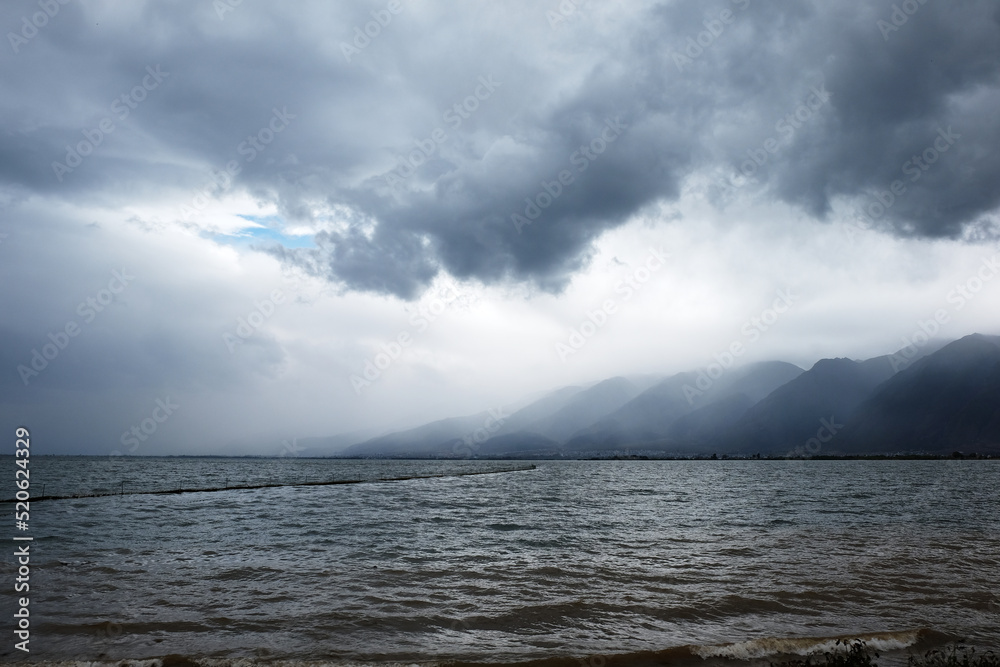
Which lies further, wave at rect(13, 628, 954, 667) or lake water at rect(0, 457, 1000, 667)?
lake water at rect(0, 457, 1000, 667)

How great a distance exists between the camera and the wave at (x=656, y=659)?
1280 centimetres

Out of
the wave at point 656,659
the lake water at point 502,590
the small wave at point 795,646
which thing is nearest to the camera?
the wave at point 656,659

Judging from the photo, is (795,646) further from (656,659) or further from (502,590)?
(502,590)

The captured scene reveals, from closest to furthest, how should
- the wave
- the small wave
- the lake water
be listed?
the wave
the small wave
the lake water

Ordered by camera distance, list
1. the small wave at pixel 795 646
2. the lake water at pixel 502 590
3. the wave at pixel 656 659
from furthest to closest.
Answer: the lake water at pixel 502 590, the small wave at pixel 795 646, the wave at pixel 656 659

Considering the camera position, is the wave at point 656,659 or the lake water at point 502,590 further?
A: the lake water at point 502,590

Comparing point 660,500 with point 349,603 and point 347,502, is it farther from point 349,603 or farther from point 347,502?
point 349,603

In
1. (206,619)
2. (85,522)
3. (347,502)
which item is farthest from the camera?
A: (347,502)

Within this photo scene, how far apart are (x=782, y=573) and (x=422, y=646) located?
1606 cm

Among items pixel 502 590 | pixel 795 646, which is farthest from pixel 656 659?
pixel 502 590

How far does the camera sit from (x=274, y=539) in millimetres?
31547

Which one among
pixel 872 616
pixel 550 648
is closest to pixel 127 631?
pixel 550 648

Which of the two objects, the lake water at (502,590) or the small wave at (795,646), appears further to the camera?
the lake water at (502,590)

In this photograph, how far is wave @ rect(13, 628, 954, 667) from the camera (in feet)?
42.0
